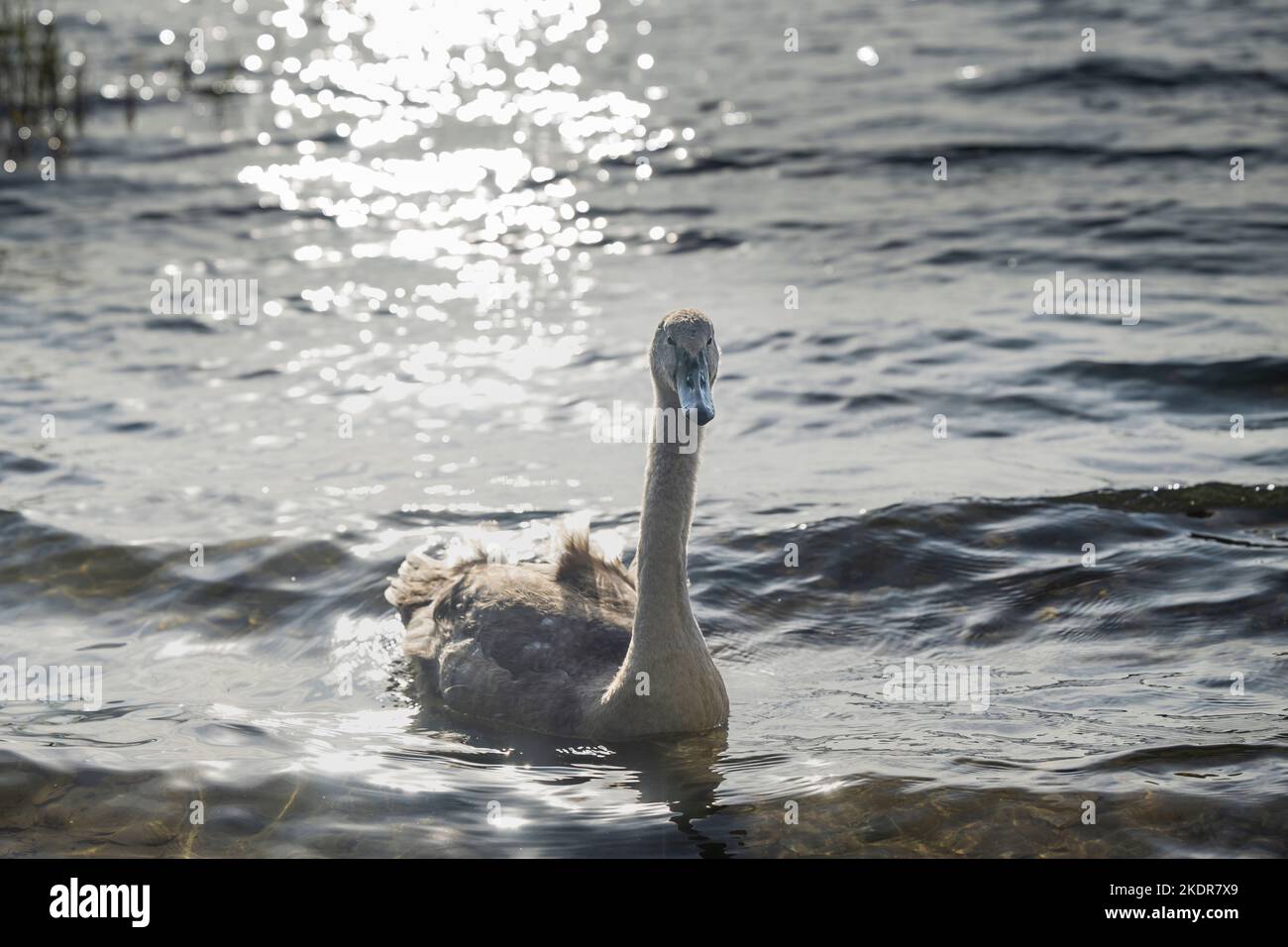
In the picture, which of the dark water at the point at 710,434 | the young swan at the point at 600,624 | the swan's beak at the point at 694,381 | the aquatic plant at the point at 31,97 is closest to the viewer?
the swan's beak at the point at 694,381

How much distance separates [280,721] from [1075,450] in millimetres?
6182

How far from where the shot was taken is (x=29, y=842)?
21.7 feet

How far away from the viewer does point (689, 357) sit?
6992 millimetres

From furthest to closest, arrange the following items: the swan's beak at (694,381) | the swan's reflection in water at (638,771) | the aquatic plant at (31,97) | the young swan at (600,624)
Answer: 1. the aquatic plant at (31,97)
2. the young swan at (600,624)
3. the swan's beak at (694,381)
4. the swan's reflection in water at (638,771)

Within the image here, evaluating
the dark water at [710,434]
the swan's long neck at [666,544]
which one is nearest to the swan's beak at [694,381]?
the swan's long neck at [666,544]

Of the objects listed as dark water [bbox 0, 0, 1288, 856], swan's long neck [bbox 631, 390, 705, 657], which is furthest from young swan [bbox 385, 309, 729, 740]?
dark water [bbox 0, 0, 1288, 856]

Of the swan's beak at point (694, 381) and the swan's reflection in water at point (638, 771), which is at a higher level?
the swan's beak at point (694, 381)

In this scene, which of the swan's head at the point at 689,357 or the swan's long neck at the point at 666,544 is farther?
the swan's long neck at the point at 666,544

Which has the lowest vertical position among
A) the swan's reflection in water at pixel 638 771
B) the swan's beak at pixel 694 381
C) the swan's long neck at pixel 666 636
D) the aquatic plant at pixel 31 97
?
the swan's reflection in water at pixel 638 771

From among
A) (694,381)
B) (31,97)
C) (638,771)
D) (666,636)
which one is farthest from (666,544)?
(31,97)

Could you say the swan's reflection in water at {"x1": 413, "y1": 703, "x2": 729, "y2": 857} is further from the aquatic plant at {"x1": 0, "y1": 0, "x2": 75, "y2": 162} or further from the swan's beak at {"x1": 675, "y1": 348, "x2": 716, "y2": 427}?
the aquatic plant at {"x1": 0, "y1": 0, "x2": 75, "y2": 162}

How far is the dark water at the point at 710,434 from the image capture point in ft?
22.7

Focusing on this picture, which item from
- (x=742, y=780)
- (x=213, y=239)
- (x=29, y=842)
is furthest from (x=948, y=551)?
(x=213, y=239)

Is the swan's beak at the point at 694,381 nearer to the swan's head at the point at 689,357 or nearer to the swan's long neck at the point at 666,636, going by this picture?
the swan's head at the point at 689,357
